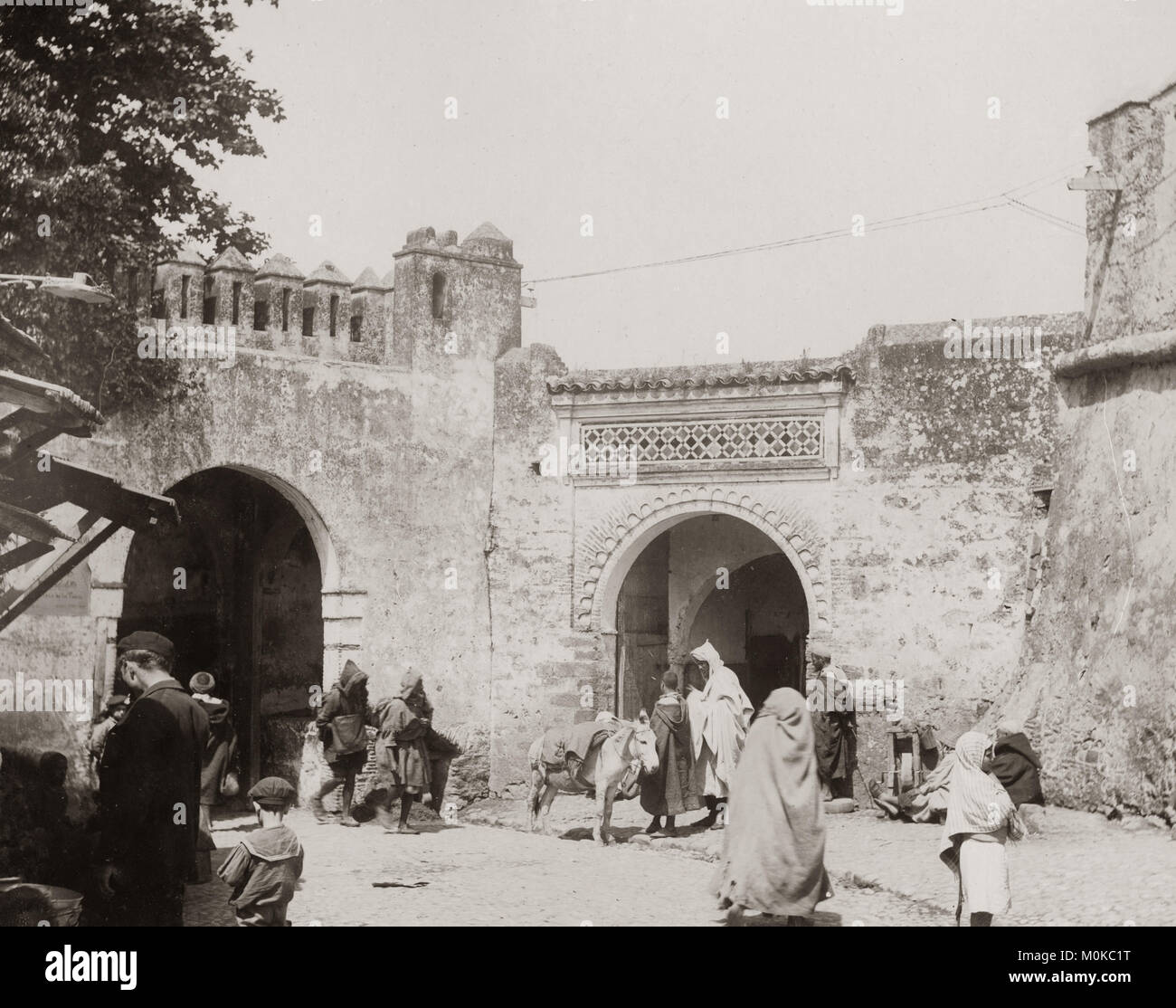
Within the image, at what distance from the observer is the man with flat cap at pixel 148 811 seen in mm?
6230

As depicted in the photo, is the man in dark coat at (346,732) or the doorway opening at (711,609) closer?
the man in dark coat at (346,732)

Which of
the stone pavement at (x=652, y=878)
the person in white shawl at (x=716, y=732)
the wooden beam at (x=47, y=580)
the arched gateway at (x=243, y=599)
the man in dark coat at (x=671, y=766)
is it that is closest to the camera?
the stone pavement at (x=652, y=878)

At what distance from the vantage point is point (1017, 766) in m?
10.2

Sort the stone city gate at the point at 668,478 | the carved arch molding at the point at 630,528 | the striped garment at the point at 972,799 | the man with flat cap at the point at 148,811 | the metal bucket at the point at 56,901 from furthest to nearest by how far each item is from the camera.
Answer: the carved arch molding at the point at 630,528 < the stone city gate at the point at 668,478 < the striped garment at the point at 972,799 < the metal bucket at the point at 56,901 < the man with flat cap at the point at 148,811

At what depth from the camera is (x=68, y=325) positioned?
11.3 meters

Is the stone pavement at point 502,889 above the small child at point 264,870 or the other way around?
the other way around

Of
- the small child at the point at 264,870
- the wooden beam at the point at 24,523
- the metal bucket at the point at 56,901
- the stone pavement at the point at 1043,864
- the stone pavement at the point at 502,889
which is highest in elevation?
the wooden beam at the point at 24,523

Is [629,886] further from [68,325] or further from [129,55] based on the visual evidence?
[129,55]

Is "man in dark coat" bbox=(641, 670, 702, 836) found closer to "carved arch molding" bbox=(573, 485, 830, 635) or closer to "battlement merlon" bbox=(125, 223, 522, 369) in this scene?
"carved arch molding" bbox=(573, 485, 830, 635)

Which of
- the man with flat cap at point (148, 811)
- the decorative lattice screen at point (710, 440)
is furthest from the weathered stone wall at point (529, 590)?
the man with flat cap at point (148, 811)

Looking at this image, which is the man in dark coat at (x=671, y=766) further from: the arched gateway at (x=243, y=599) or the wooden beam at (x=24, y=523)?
the wooden beam at (x=24, y=523)

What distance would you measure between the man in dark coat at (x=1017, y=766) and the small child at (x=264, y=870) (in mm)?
5033

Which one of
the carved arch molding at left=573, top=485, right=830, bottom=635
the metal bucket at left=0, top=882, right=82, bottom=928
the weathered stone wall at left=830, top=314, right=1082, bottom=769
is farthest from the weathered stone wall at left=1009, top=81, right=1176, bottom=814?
the metal bucket at left=0, top=882, right=82, bottom=928
